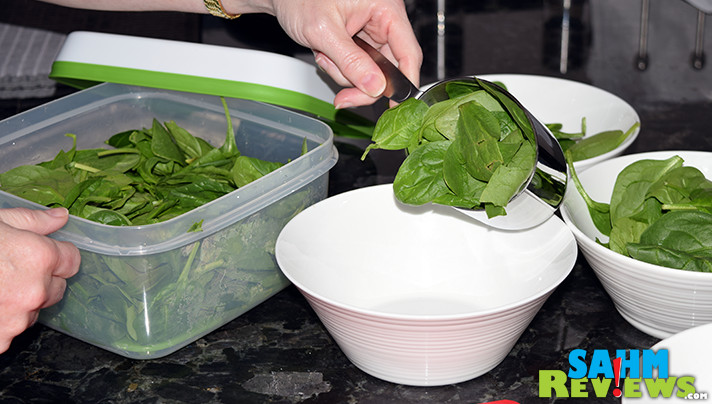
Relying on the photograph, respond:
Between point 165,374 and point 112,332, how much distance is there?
0.23ft

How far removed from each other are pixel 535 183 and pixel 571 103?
456mm

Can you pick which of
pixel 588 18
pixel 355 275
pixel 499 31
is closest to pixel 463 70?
pixel 499 31

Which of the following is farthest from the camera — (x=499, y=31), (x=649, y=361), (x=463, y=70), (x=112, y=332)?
(x=499, y=31)

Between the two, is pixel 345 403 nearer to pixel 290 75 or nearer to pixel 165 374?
pixel 165 374

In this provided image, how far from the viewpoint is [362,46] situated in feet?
3.19

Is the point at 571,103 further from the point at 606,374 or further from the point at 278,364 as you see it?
the point at 278,364

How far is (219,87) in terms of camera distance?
996 mm

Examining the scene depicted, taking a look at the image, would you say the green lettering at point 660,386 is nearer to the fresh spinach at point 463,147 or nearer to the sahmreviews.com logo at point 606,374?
the sahmreviews.com logo at point 606,374

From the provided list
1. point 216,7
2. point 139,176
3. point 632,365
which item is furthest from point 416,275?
point 216,7

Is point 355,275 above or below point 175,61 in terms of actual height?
below

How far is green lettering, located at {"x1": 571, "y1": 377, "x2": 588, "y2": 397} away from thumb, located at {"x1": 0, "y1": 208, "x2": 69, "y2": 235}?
52 centimetres

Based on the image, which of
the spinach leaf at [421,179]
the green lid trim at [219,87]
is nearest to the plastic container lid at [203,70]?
the green lid trim at [219,87]

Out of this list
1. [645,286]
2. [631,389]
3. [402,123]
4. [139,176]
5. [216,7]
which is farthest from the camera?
[216,7]

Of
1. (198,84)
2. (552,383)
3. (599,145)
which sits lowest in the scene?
(552,383)
